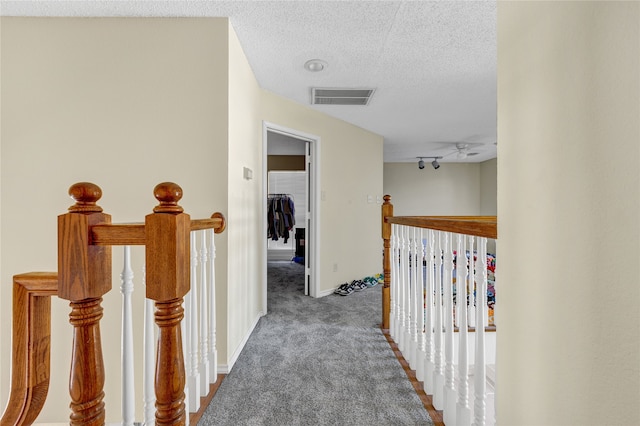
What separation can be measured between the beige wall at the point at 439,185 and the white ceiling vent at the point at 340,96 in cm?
450

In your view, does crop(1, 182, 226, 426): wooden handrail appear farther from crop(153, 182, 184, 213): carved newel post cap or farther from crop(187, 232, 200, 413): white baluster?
crop(187, 232, 200, 413): white baluster

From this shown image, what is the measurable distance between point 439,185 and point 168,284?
7.81 m

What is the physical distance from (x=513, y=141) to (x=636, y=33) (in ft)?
1.21

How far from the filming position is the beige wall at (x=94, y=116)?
6.33 feet

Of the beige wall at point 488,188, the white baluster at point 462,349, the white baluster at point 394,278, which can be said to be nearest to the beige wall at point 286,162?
Result: the white baluster at point 394,278

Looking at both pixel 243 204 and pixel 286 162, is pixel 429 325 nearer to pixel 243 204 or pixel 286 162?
pixel 243 204

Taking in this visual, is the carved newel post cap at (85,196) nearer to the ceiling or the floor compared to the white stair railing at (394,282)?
nearer to the ceiling

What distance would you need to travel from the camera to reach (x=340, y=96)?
3.21 metres

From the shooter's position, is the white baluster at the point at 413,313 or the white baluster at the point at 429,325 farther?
the white baluster at the point at 413,313

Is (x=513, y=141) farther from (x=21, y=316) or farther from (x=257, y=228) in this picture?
(x=257, y=228)

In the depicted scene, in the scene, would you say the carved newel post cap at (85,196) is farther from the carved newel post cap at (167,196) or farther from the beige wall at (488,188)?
the beige wall at (488,188)

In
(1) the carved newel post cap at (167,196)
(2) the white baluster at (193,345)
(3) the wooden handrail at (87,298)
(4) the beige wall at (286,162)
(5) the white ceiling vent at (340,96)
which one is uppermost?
(5) the white ceiling vent at (340,96)

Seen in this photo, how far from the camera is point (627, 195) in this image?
0.53m

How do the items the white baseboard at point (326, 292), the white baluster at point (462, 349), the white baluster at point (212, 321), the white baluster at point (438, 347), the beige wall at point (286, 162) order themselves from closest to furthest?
the white baluster at point (462, 349) → the white baluster at point (438, 347) → the white baluster at point (212, 321) → the white baseboard at point (326, 292) → the beige wall at point (286, 162)
